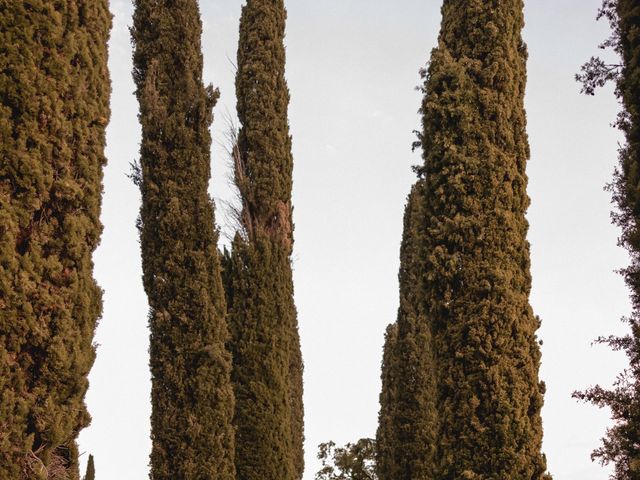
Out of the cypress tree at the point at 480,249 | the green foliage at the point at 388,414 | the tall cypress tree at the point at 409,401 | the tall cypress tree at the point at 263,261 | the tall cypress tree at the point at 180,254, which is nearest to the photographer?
the cypress tree at the point at 480,249

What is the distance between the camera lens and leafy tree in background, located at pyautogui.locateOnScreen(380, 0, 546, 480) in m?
10.9

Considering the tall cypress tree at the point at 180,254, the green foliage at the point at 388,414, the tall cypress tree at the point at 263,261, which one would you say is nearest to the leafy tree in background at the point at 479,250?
the tall cypress tree at the point at 180,254

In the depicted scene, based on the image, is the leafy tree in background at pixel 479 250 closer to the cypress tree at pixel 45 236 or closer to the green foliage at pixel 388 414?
the cypress tree at pixel 45 236

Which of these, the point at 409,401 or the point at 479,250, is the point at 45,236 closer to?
the point at 479,250

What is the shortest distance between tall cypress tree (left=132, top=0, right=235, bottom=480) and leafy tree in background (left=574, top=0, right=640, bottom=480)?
22.0 ft

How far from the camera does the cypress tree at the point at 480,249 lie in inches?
429

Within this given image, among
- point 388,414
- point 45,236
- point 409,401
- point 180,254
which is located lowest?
point 45,236

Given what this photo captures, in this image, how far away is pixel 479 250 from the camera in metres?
11.5

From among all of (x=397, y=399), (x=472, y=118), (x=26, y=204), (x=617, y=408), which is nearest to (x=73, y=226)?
(x=26, y=204)

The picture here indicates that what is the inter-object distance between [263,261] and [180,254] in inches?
152

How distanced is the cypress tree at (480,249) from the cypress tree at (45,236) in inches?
208

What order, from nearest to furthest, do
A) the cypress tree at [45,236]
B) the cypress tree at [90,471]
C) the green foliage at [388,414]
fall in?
the cypress tree at [45,236], the cypress tree at [90,471], the green foliage at [388,414]

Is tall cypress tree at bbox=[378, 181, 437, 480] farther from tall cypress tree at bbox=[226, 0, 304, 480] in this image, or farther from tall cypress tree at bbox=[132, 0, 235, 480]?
tall cypress tree at bbox=[132, 0, 235, 480]

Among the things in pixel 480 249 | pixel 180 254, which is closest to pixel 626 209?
pixel 480 249
